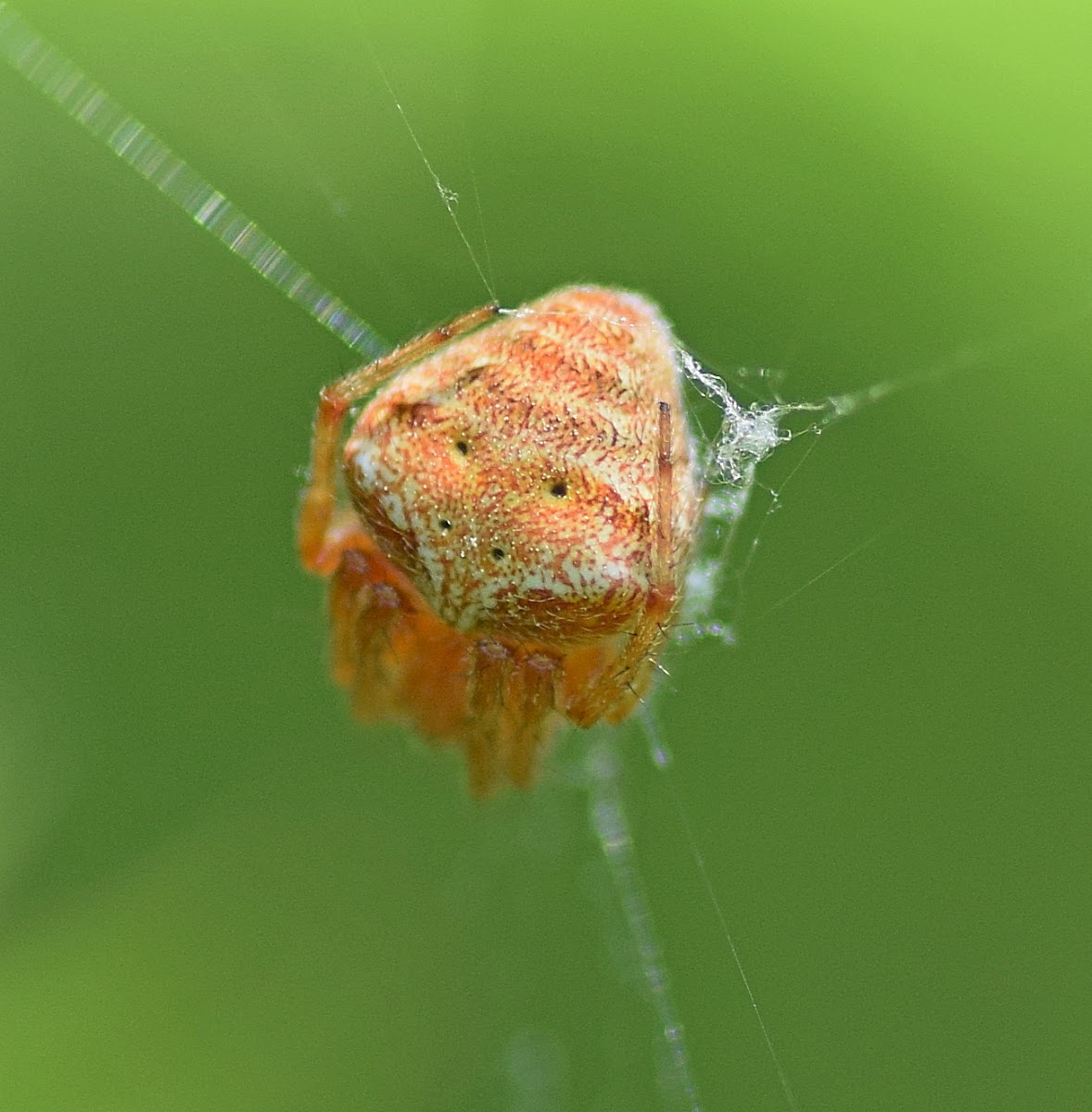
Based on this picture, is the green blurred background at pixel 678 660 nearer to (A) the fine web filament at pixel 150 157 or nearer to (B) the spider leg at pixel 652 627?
(A) the fine web filament at pixel 150 157

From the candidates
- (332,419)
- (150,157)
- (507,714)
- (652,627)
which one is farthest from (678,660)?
(150,157)

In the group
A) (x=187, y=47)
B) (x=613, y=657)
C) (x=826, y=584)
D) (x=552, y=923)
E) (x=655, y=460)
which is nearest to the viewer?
(x=655, y=460)

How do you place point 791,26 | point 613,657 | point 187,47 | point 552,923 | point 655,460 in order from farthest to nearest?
point 552,923 → point 187,47 → point 791,26 → point 613,657 → point 655,460

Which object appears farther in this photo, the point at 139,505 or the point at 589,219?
the point at 139,505

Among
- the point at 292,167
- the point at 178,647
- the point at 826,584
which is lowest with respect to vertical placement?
the point at 178,647

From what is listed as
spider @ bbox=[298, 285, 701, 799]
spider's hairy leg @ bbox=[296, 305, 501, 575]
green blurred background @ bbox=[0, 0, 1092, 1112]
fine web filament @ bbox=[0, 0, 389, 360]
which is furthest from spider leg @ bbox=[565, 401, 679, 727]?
fine web filament @ bbox=[0, 0, 389, 360]

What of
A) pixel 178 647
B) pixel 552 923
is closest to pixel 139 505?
pixel 178 647

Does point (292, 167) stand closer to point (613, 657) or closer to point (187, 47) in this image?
point (187, 47)

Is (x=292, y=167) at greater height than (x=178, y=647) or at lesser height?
greater
